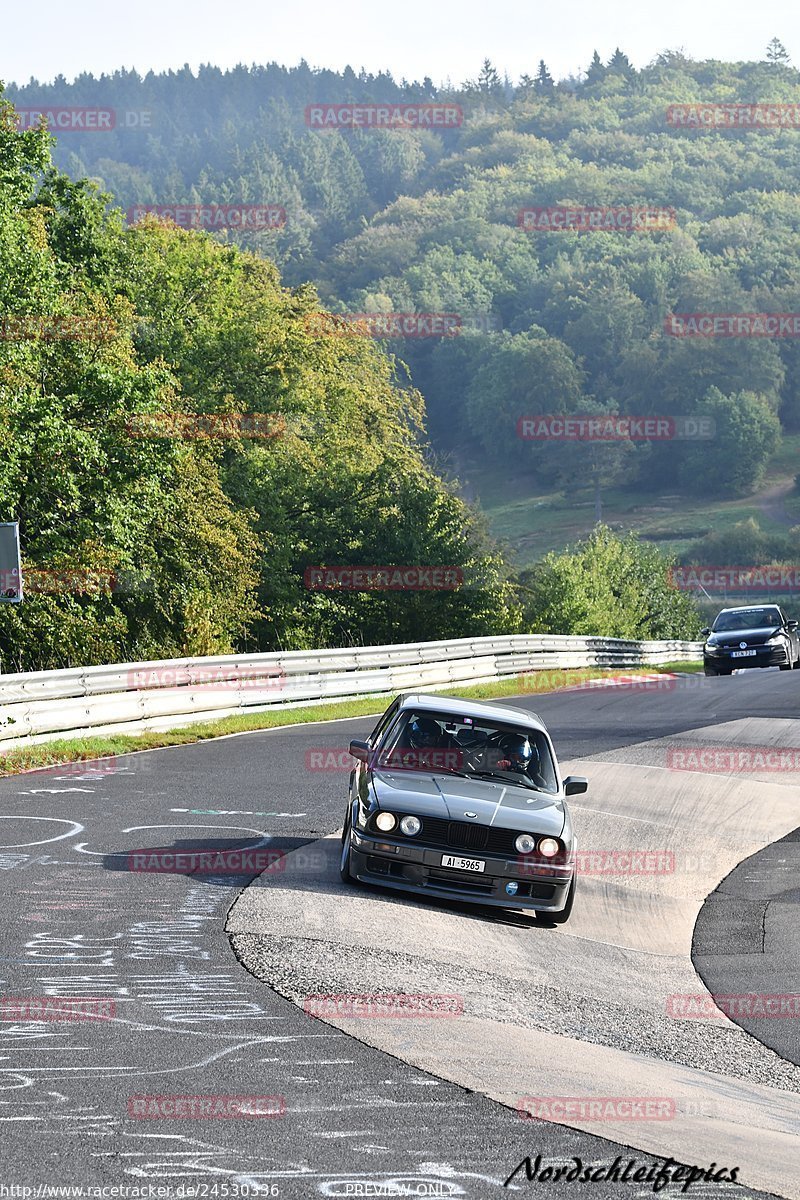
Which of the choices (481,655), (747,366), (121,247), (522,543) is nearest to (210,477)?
(481,655)

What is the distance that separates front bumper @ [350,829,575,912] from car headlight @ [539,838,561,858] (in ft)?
0.30

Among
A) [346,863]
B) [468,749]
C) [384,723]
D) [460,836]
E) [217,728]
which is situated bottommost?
[217,728]

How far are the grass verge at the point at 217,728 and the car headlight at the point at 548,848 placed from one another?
8.34 meters

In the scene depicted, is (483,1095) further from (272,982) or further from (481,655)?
(481,655)

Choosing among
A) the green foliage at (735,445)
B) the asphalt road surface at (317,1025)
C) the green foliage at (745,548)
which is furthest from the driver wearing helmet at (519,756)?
the green foliage at (735,445)

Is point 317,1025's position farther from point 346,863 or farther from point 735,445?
point 735,445

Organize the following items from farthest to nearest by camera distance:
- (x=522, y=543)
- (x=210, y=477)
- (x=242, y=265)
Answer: (x=522, y=543) → (x=242, y=265) → (x=210, y=477)

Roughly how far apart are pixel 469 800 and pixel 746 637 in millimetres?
28513

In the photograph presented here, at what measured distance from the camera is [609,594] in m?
76.4

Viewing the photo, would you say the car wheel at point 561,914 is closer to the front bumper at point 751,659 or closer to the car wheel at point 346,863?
the car wheel at point 346,863

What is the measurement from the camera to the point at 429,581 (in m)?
45.1

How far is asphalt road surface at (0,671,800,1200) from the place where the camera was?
17.1ft

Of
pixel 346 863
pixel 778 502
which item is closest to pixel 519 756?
pixel 346 863

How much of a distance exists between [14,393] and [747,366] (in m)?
151
